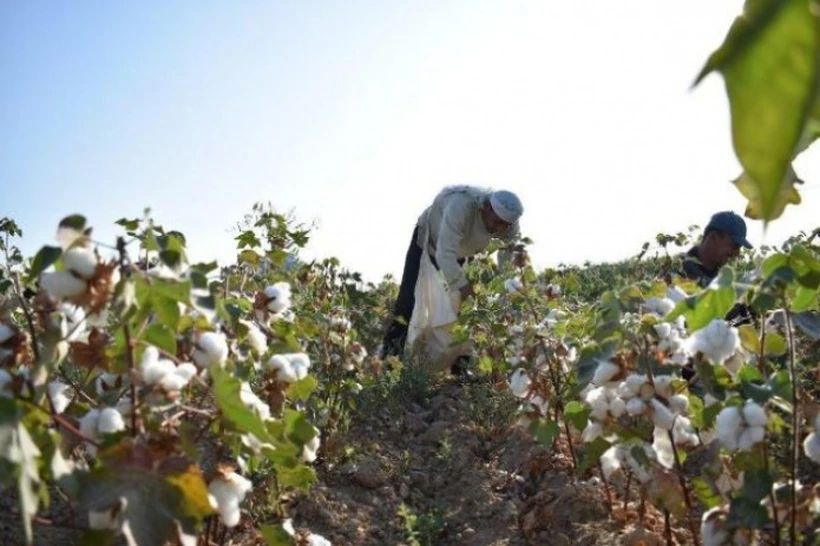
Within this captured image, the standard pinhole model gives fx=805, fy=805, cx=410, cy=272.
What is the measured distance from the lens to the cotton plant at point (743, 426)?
4.62 ft

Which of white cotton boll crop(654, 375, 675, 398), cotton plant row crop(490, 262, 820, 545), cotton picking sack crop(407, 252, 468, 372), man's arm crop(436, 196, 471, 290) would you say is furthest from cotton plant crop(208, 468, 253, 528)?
man's arm crop(436, 196, 471, 290)

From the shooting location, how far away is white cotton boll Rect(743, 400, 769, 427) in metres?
1.41

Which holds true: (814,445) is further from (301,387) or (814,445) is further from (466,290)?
(466,290)

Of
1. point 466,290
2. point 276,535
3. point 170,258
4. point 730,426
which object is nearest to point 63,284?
point 170,258

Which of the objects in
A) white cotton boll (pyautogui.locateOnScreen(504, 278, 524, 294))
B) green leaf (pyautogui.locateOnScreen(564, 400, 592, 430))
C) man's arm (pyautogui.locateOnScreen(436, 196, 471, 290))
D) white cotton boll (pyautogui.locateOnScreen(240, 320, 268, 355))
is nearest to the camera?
white cotton boll (pyautogui.locateOnScreen(240, 320, 268, 355))

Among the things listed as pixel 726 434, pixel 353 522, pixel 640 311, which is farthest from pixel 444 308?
pixel 726 434

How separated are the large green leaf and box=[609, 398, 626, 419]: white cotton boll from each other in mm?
1707

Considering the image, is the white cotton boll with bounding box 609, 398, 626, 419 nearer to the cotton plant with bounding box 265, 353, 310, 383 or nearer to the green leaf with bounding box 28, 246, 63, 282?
the cotton plant with bounding box 265, 353, 310, 383

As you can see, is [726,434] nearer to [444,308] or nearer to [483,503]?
[483,503]

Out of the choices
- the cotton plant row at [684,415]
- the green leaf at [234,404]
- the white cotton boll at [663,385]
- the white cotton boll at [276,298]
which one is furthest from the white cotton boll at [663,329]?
the green leaf at [234,404]

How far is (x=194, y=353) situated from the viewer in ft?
4.61

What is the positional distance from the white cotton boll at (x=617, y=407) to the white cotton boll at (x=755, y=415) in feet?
1.27

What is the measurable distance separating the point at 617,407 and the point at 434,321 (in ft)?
12.9

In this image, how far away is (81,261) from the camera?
1.17 metres
